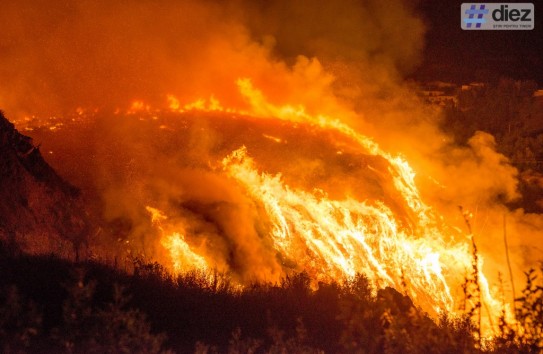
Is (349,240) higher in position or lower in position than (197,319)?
higher

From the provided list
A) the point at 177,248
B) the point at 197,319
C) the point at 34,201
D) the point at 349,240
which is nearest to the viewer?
the point at 197,319

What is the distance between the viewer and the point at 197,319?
5.69 metres

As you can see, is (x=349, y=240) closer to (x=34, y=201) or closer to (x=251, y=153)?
(x=251, y=153)

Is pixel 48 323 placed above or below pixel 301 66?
below

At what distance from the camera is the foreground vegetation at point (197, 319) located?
4.81m

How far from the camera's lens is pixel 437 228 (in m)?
13.7

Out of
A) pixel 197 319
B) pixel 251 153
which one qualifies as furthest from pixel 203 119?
pixel 197 319

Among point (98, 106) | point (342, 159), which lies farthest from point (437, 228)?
point (98, 106)

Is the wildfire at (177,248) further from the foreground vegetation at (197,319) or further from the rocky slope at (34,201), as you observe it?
the foreground vegetation at (197,319)

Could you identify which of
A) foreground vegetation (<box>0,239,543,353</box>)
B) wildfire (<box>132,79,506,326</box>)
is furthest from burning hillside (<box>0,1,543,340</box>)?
foreground vegetation (<box>0,239,543,353</box>)

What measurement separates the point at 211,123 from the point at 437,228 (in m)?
5.33

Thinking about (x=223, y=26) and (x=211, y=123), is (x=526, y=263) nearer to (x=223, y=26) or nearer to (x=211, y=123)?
(x=211, y=123)

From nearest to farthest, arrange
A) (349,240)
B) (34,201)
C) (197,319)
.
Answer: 1. (197,319)
2. (34,201)
3. (349,240)

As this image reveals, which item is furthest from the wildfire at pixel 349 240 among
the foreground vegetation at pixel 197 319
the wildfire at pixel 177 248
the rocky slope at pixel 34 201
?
the foreground vegetation at pixel 197 319
